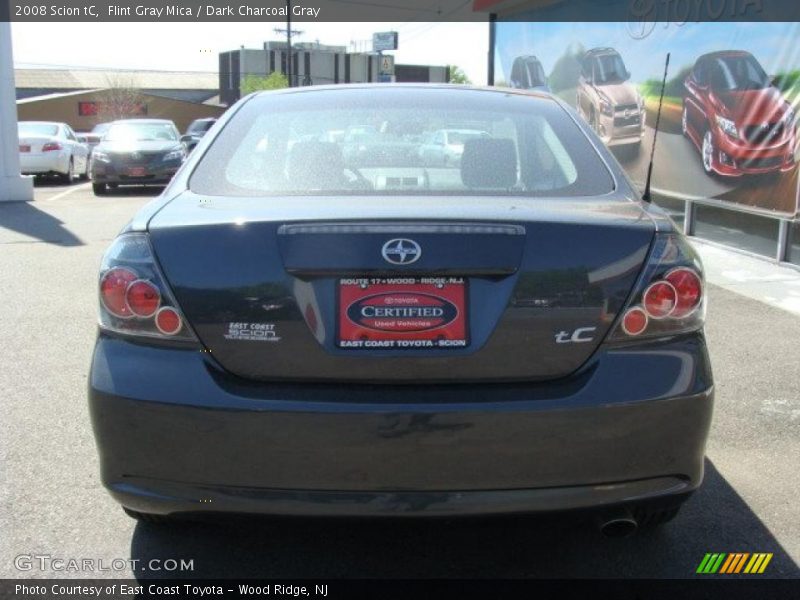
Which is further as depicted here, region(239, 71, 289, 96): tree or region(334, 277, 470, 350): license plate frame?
region(239, 71, 289, 96): tree

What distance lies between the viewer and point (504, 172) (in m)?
3.17

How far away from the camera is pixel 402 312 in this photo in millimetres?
2504

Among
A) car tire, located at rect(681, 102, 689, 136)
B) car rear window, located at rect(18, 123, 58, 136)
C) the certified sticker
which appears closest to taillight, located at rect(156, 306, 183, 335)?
the certified sticker

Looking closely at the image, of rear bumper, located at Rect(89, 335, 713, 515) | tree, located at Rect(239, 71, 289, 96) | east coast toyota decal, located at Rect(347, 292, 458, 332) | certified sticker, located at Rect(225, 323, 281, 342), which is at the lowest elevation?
tree, located at Rect(239, 71, 289, 96)

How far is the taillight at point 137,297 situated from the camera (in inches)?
102

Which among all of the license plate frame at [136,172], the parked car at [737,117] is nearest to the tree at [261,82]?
the license plate frame at [136,172]

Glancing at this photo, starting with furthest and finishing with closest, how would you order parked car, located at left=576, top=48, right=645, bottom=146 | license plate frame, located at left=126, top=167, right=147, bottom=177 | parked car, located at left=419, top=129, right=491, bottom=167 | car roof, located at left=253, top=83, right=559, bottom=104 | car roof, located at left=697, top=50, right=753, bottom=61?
license plate frame, located at left=126, top=167, right=147, bottom=177 < parked car, located at left=576, top=48, right=645, bottom=146 < car roof, located at left=697, top=50, right=753, bottom=61 < car roof, located at left=253, top=83, right=559, bottom=104 < parked car, located at left=419, top=129, right=491, bottom=167

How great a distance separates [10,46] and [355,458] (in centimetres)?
1510

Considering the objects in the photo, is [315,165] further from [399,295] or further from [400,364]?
[400,364]

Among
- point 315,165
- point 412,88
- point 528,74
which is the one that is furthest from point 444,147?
point 528,74

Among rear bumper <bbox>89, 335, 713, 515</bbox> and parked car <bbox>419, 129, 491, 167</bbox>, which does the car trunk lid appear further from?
parked car <bbox>419, 129, 491, 167</bbox>

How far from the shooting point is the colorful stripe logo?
3014 millimetres

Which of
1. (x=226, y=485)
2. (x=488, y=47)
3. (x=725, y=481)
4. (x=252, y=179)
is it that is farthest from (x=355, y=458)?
(x=488, y=47)

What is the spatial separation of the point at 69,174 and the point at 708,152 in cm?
1476
